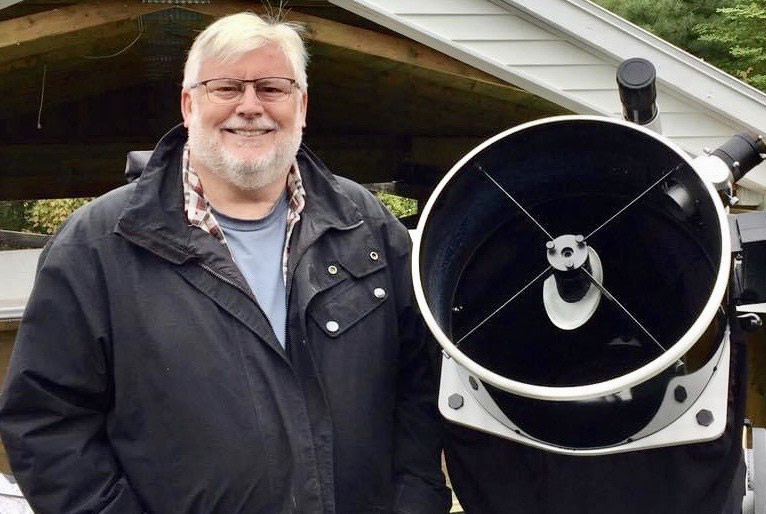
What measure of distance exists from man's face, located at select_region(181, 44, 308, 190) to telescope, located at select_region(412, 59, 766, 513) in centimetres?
35

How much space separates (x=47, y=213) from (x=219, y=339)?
719 inches

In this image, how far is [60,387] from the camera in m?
1.85

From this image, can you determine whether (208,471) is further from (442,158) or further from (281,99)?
(442,158)

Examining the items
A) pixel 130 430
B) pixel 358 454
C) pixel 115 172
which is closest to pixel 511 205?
pixel 358 454

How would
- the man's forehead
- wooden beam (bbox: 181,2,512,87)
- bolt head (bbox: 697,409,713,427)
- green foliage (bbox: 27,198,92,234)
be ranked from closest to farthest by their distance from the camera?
bolt head (bbox: 697,409,713,427) → the man's forehead → wooden beam (bbox: 181,2,512,87) → green foliage (bbox: 27,198,92,234)

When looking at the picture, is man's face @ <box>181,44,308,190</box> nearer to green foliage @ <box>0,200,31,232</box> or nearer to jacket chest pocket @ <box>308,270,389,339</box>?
jacket chest pocket @ <box>308,270,389,339</box>

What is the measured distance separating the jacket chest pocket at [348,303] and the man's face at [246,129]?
27 cm

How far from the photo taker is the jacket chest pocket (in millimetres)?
1978

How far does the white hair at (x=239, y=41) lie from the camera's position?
200 cm

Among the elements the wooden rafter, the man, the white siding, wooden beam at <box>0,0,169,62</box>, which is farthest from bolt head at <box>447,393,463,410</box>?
wooden beam at <box>0,0,169,62</box>

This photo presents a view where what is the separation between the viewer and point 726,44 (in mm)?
11688

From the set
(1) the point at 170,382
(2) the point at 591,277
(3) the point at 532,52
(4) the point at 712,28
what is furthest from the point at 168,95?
(4) the point at 712,28

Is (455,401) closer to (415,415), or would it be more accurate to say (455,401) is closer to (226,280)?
(415,415)

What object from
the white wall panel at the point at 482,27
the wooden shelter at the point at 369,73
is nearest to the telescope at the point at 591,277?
the wooden shelter at the point at 369,73
